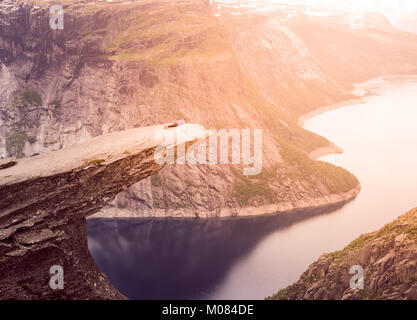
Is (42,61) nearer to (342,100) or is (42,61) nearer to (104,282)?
(104,282)

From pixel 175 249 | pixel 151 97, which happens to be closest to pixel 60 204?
pixel 175 249

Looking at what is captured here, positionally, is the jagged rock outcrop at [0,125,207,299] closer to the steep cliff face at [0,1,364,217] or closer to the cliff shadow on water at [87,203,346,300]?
the cliff shadow on water at [87,203,346,300]

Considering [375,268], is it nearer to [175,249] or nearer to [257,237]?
[257,237]

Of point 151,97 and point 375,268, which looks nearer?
point 375,268

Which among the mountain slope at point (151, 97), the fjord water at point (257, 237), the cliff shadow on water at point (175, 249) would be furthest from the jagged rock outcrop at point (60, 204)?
the mountain slope at point (151, 97)

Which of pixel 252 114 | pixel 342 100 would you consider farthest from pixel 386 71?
pixel 252 114
